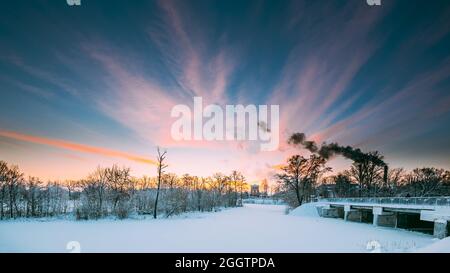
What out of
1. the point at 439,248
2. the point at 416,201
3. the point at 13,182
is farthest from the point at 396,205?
the point at 13,182

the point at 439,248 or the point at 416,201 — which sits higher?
the point at 439,248

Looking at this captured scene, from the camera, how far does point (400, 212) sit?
25109 millimetres

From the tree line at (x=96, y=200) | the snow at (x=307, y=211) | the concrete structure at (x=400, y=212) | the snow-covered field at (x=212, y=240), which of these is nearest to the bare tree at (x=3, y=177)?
the tree line at (x=96, y=200)

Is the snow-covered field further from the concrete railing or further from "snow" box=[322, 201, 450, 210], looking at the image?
the concrete railing

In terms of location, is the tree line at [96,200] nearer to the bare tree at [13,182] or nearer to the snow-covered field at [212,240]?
the bare tree at [13,182]

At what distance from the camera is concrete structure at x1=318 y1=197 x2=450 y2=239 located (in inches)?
679

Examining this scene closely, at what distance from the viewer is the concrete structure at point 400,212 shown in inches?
679

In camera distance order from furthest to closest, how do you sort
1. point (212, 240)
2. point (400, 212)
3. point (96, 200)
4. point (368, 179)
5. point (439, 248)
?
point (368, 179) → point (96, 200) → point (400, 212) → point (212, 240) → point (439, 248)

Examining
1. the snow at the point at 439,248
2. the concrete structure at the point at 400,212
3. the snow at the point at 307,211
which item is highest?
the snow at the point at 439,248

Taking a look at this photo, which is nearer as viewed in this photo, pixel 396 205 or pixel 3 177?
pixel 396 205

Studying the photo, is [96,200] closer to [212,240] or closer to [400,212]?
[212,240]

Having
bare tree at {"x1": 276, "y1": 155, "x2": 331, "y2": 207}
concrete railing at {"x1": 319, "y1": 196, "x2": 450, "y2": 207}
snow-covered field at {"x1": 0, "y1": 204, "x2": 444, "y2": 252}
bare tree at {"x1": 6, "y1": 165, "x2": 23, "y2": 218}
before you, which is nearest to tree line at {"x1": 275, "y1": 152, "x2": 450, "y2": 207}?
Answer: bare tree at {"x1": 276, "y1": 155, "x2": 331, "y2": 207}
